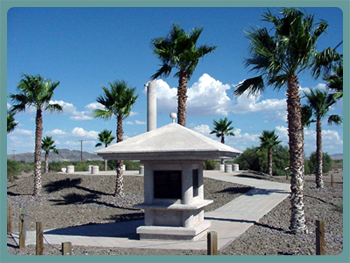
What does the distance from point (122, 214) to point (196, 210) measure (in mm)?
6379

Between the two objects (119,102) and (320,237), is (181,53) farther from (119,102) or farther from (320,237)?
(320,237)

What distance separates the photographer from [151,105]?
51.2 feet

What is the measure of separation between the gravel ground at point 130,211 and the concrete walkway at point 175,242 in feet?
1.26

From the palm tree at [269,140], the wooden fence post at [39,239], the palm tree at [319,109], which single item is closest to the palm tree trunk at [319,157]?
the palm tree at [319,109]

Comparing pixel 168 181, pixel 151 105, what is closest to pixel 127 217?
pixel 151 105

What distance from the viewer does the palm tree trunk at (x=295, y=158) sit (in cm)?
1085

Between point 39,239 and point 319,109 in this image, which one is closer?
point 39,239

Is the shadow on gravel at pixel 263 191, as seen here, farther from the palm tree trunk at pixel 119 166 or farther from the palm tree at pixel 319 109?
the palm tree trunk at pixel 119 166

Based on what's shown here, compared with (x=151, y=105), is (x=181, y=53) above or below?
above

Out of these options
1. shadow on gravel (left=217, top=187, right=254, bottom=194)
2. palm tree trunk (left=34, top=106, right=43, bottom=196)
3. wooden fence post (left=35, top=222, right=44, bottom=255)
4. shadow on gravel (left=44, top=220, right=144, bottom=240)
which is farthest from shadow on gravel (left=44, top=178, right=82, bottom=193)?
wooden fence post (left=35, top=222, right=44, bottom=255)

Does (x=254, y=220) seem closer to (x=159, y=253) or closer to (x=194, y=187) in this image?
(x=194, y=187)

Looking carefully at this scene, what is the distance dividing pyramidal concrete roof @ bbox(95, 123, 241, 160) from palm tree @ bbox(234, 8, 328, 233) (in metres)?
2.20

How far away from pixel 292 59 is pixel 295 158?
10.5 feet

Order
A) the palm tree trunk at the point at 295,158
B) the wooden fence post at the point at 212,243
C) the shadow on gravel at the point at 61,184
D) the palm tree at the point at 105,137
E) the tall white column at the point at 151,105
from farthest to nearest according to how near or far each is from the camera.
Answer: the palm tree at the point at 105,137 → the shadow on gravel at the point at 61,184 → the tall white column at the point at 151,105 → the palm tree trunk at the point at 295,158 → the wooden fence post at the point at 212,243
